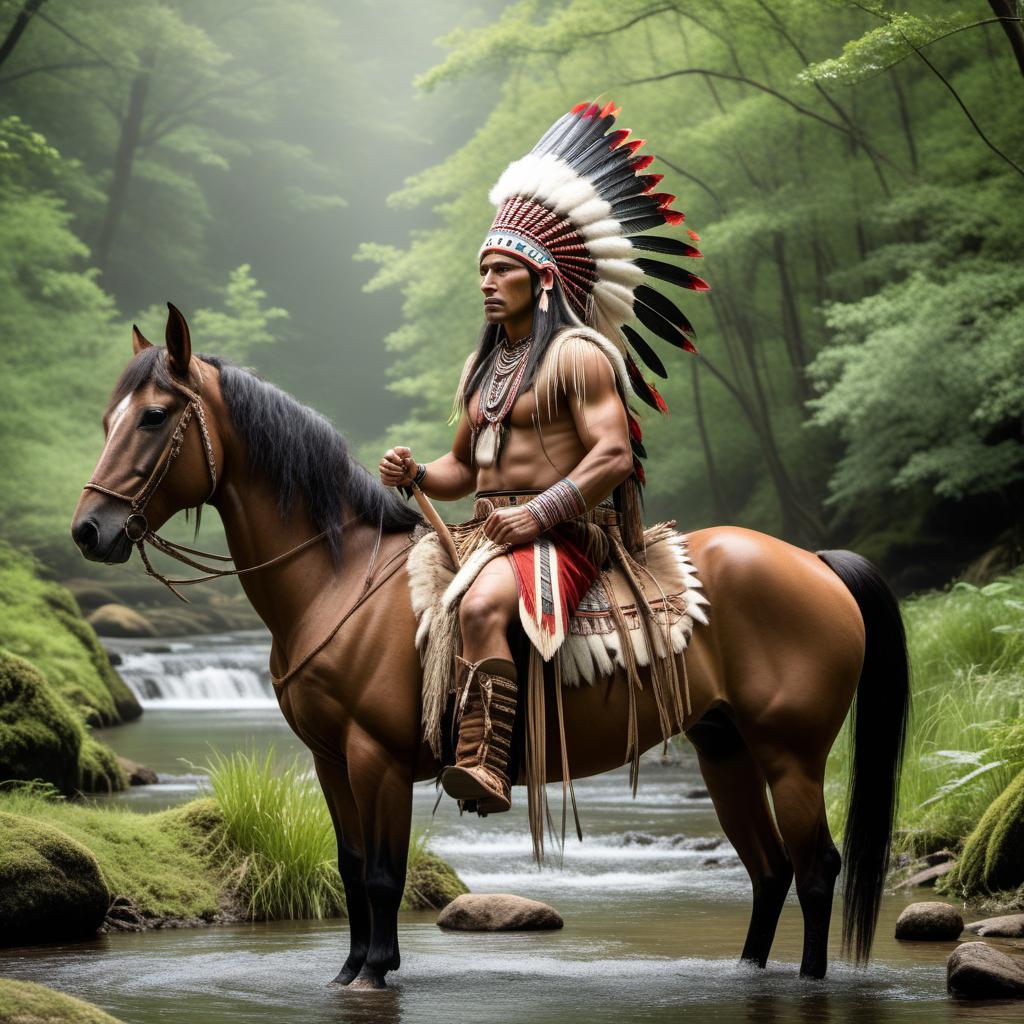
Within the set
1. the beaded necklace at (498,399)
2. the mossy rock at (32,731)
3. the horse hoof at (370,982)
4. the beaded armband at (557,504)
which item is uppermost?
the beaded necklace at (498,399)

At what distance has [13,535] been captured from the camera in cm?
2602

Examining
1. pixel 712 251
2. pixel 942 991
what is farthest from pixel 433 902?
pixel 712 251

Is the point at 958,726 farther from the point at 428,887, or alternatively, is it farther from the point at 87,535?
the point at 87,535

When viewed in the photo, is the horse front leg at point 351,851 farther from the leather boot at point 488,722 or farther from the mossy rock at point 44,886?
the mossy rock at point 44,886

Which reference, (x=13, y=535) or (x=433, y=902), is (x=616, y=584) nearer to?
(x=433, y=902)

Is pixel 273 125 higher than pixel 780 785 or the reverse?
higher

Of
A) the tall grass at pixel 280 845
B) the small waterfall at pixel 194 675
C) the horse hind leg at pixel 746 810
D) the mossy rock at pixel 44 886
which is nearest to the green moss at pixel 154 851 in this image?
the tall grass at pixel 280 845

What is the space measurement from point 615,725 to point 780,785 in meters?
0.65

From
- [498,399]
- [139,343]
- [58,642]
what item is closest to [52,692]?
[139,343]

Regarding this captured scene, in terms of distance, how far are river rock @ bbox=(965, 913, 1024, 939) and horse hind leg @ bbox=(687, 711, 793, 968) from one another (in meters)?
1.08

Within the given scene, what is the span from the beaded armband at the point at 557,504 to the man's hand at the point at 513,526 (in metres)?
0.02

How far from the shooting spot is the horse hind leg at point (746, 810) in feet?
17.0

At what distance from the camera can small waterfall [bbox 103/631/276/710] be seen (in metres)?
20.4

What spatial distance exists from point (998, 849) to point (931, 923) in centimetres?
91
